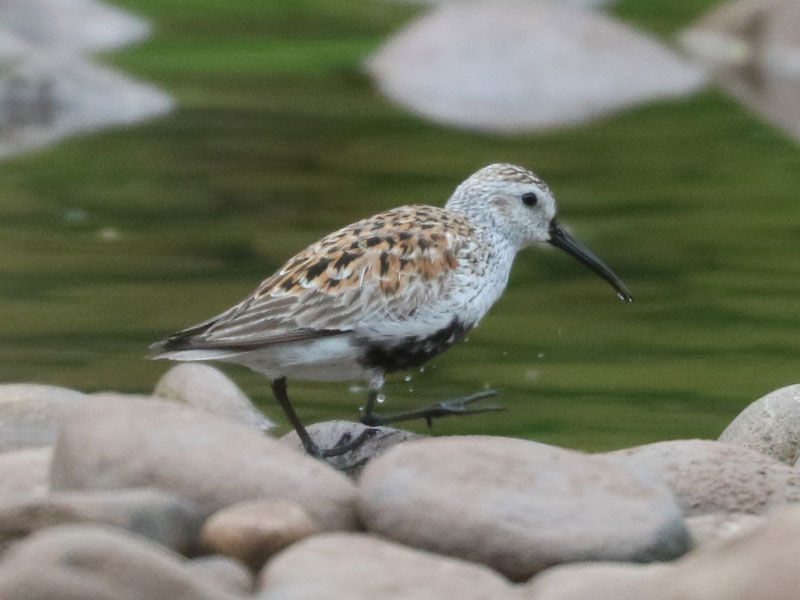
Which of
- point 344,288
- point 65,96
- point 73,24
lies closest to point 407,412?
point 344,288

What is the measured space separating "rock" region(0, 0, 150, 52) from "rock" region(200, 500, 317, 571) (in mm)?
15740

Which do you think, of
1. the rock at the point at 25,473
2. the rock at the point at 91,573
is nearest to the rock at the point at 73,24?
the rock at the point at 25,473

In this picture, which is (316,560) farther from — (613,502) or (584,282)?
(584,282)

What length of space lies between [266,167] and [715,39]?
28.4 ft

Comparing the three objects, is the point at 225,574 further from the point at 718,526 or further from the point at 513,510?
the point at 718,526

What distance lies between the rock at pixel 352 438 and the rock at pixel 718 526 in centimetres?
172

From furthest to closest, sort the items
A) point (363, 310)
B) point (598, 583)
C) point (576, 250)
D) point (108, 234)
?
point (108, 234), point (576, 250), point (363, 310), point (598, 583)

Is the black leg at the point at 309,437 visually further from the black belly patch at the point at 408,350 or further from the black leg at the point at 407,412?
the black belly patch at the point at 408,350

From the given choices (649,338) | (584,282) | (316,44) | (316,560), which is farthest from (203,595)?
(316,44)

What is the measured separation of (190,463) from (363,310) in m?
1.55

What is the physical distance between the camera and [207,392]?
8.22 m

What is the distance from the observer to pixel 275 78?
65.4 feet

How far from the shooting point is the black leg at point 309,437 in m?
7.04

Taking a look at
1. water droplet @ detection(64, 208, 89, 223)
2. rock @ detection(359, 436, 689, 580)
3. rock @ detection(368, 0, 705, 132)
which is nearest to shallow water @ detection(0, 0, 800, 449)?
water droplet @ detection(64, 208, 89, 223)
